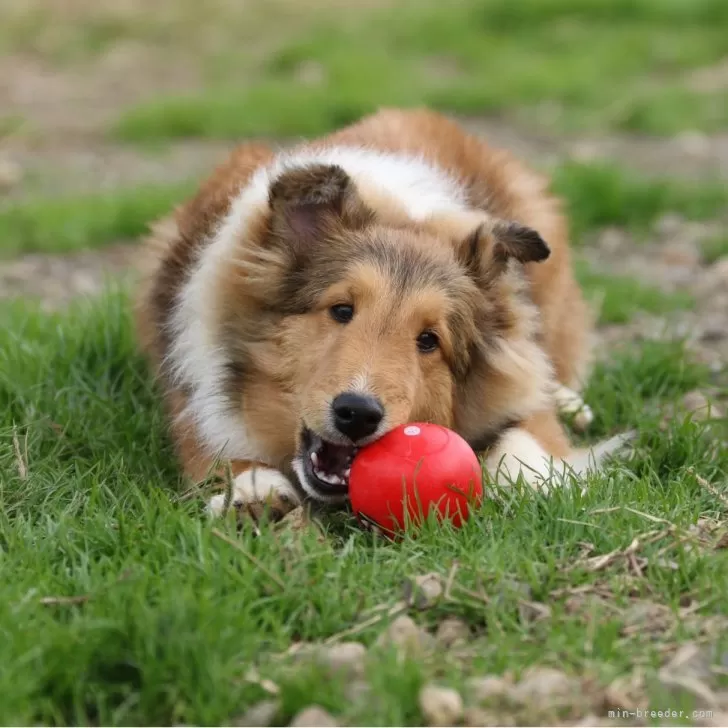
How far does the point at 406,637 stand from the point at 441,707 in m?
0.36

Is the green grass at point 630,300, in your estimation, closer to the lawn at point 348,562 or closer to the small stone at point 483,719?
the lawn at point 348,562

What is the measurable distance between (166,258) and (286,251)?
41.8 inches

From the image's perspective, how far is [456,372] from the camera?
4.76 meters

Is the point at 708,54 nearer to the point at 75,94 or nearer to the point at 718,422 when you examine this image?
the point at 75,94

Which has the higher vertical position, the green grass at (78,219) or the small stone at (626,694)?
the small stone at (626,694)

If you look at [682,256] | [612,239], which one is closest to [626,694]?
[682,256]

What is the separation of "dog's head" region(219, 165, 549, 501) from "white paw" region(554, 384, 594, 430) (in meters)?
0.80

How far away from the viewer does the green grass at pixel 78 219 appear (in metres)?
8.22

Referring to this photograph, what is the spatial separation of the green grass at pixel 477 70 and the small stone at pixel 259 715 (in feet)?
26.3

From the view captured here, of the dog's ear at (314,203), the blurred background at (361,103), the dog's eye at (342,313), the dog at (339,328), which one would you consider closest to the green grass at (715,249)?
the blurred background at (361,103)

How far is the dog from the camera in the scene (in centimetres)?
442

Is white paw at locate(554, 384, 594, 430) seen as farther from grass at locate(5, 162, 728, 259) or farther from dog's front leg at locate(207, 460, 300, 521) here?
grass at locate(5, 162, 728, 259)

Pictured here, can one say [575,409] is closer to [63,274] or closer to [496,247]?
[496,247]

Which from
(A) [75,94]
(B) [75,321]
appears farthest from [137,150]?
(B) [75,321]
